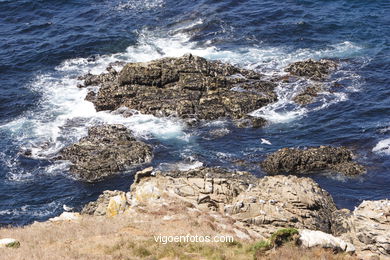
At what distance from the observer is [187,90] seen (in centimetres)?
6575

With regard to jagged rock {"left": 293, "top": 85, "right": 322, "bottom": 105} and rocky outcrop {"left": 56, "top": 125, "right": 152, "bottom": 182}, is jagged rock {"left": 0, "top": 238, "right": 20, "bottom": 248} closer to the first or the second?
rocky outcrop {"left": 56, "top": 125, "right": 152, "bottom": 182}

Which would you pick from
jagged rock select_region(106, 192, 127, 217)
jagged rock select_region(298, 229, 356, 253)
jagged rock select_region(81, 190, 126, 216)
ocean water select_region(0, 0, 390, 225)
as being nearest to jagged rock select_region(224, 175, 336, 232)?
ocean water select_region(0, 0, 390, 225)

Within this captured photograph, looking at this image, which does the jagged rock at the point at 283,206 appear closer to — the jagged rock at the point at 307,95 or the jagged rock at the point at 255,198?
the jagged rock at the point at 255,198

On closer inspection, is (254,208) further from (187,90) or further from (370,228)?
(187,90)

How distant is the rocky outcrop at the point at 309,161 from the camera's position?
5150 cm

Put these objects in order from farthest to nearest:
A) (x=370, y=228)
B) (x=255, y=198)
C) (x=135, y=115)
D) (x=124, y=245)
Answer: (x=135, y=115)
(x=255, y=198)
(x=370, y=228)
(x=124, y=245)

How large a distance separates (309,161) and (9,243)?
3157 cm

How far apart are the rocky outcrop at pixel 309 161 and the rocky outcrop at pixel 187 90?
30.5ft

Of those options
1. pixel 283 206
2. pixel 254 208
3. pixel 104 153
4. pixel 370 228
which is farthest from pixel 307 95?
pixel 370 228

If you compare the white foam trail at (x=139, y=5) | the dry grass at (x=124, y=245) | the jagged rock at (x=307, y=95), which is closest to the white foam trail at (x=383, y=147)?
the jagged rock at (x=307, y=95)

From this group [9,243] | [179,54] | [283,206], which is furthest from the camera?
[179,54]

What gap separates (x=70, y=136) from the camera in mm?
61312

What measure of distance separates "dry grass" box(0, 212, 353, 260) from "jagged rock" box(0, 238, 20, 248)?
381mm

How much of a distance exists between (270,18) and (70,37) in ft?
112
